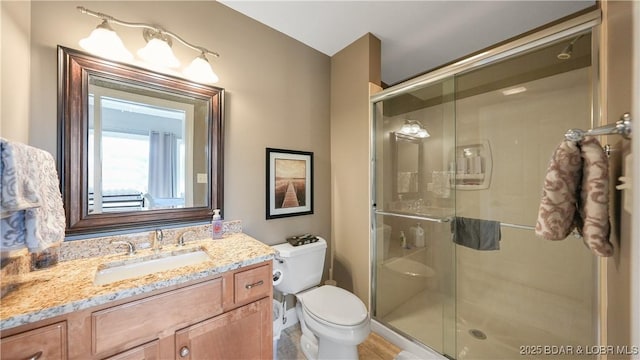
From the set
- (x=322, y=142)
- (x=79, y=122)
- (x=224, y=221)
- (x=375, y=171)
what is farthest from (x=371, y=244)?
(x=79, y=122)

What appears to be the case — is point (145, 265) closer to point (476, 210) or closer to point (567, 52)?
point (476, 210)

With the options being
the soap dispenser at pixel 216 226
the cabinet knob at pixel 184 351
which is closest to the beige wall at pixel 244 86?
the soap dispenser at pixel 216 226

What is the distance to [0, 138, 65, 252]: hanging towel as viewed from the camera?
2.03 feet

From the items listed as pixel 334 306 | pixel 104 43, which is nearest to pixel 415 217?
pixel 334 306

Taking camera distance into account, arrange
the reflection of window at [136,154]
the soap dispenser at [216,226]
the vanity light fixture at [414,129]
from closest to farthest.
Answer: the reflection of window at [136,154]
the soap dispenser at [216,226]
the vanity light fixture at [414,129]

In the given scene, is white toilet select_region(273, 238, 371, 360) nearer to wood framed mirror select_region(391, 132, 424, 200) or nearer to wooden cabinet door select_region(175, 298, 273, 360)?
wooden cabinet door select_region(175, 298, 273, 360)

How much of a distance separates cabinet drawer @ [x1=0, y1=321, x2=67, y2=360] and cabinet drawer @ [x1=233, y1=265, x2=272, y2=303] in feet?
1.74

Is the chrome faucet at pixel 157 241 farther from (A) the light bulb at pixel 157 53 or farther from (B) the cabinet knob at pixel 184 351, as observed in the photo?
(A) the light bulb at pixel 157 53

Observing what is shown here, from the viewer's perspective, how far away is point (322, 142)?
203 cm

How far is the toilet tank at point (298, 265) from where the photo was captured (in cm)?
153

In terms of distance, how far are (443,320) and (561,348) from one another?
0.73 meters

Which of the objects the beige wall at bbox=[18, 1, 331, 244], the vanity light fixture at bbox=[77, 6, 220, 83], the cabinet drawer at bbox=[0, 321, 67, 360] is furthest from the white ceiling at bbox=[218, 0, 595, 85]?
the cabinet drawer at bbox=[0, 321, 67, 360]

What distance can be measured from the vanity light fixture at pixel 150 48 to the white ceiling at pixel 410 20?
502 mm

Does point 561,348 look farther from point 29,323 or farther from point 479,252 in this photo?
point 29,323
